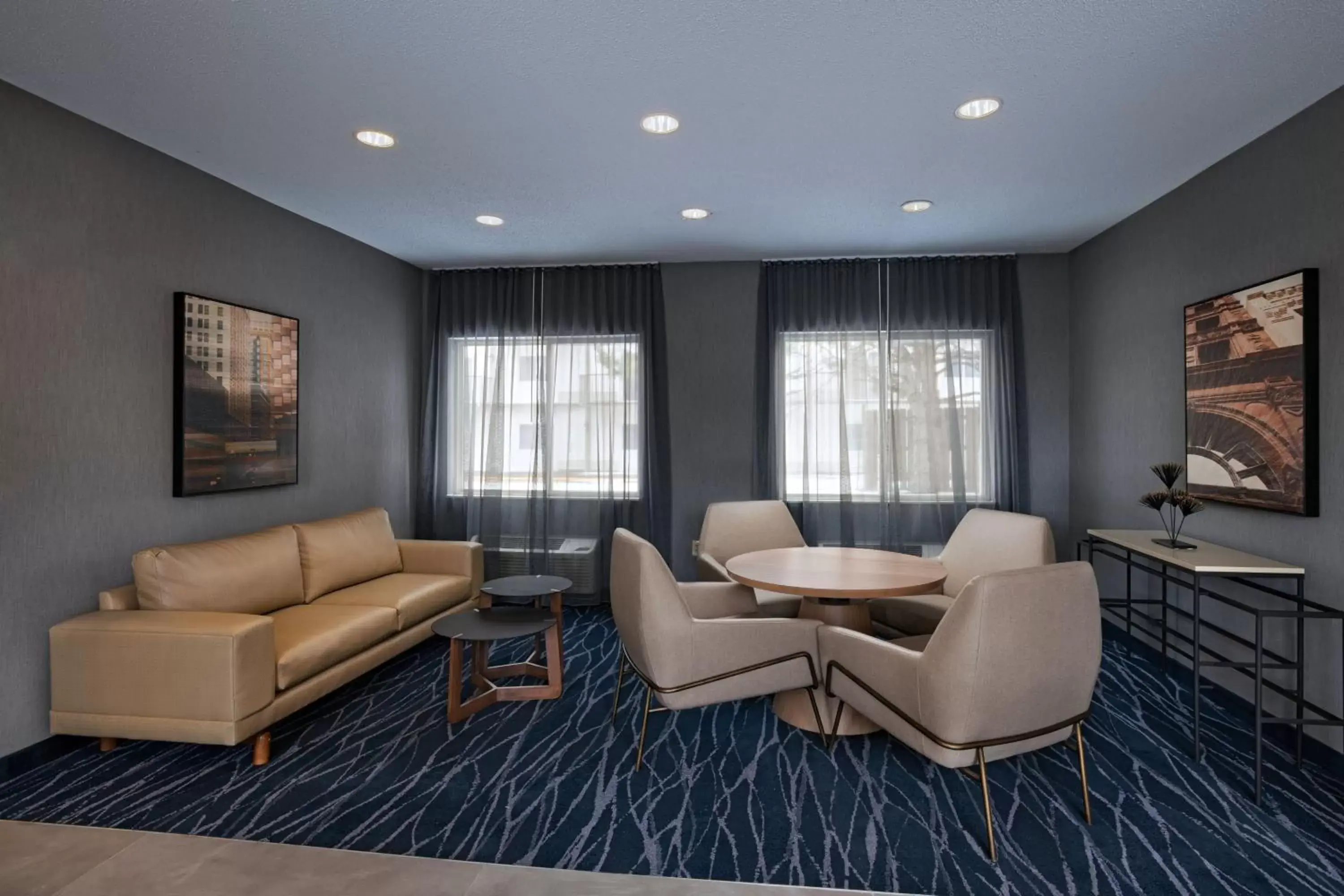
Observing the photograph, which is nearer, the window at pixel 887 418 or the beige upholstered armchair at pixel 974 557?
the beige upholstered armchair at pixel 974 557

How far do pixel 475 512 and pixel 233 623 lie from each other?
8.71ft

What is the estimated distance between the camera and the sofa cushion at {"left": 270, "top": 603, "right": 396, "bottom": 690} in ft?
9.11

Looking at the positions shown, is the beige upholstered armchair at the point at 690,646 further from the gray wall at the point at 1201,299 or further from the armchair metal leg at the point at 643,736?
the gray wall at the point at 1201,299

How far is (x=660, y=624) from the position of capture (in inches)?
96.5

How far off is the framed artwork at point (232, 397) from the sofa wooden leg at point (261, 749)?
131 centimetres

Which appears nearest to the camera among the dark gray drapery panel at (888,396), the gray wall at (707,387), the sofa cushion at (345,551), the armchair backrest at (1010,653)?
the armchair backrest at (1010,653)

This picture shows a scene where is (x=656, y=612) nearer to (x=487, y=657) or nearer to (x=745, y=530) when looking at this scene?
(x=487, y=657)

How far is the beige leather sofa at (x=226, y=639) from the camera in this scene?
251 centimetres

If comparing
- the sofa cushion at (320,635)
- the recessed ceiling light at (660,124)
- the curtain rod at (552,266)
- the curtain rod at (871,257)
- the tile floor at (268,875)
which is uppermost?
the curtain rod at (552,266)

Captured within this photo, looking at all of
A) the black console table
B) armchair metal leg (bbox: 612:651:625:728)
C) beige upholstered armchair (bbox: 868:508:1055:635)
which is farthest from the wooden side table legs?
the black console table

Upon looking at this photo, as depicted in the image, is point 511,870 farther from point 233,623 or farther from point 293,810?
point 233,623

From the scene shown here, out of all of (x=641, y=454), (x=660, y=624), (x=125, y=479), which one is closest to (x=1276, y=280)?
(x=660, y=624)

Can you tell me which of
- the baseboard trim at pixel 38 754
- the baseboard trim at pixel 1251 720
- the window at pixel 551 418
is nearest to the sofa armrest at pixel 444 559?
the window at pixel 551 418

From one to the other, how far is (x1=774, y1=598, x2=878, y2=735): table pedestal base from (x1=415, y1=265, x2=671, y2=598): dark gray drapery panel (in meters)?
2.09
